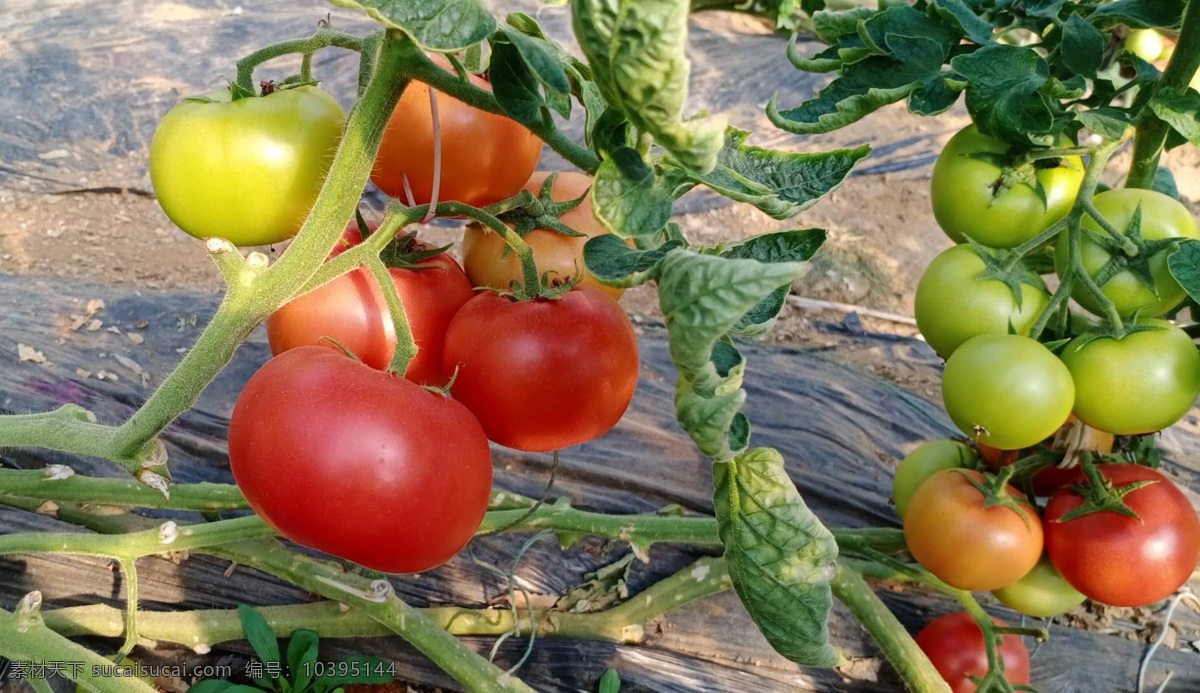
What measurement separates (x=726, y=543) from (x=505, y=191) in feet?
1.22

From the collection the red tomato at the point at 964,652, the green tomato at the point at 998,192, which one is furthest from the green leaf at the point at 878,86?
the red tomato at the point at 964,652

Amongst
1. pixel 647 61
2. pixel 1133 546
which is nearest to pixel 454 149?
pixel 647 61

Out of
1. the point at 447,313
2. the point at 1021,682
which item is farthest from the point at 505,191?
the point at 1021,682

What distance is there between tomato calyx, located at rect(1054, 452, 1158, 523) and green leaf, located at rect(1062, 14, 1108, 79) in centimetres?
51

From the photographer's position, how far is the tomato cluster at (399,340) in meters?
0.61

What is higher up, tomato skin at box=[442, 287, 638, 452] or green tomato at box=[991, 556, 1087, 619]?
tomato skin at box=[442, 287, 638, 452]

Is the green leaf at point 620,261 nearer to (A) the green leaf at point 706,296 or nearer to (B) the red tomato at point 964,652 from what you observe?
(A) the green leaf at point 706,296

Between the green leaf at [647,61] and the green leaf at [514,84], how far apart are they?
11 cm

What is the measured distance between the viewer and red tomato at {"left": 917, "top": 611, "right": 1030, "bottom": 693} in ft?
4.10

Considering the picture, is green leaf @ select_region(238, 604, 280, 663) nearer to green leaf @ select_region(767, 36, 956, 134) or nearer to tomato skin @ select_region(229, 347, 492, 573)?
tomato skin @ select_region(229, 347, 492, 573)

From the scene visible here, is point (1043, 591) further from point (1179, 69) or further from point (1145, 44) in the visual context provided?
point (1145, 44)

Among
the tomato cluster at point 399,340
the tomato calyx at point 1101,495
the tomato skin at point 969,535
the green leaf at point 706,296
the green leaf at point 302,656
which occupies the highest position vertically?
the green leaf at point 706,296

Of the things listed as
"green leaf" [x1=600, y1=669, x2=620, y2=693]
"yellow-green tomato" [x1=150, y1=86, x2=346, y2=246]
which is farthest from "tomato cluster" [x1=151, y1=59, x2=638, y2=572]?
"green leaf" [x1=600, y1=669, x2=620, y2=693]

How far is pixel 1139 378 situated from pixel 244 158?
0.92 meters
